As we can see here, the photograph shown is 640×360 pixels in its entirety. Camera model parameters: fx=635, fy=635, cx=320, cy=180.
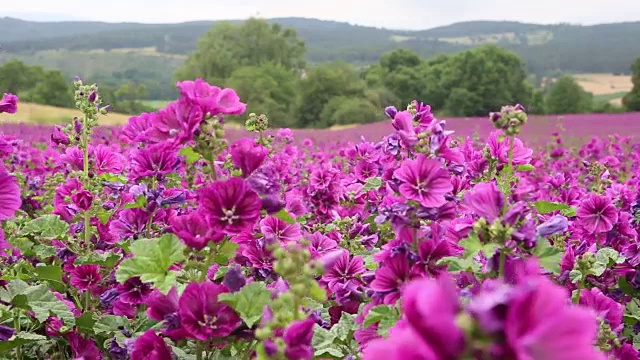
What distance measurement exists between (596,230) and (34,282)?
96.6 inches

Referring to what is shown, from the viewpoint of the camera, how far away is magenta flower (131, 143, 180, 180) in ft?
6.60

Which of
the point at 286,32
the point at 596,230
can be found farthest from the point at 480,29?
the point at 596,230

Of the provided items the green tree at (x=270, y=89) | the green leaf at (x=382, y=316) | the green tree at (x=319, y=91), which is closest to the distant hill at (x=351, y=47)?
the green tree at (x=270, y=89)

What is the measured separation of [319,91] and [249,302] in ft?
140

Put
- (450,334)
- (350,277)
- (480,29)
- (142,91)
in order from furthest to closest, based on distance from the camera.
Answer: (480,29), (142,91), (350,277), (450,334)

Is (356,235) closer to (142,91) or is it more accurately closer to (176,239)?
(176,239)

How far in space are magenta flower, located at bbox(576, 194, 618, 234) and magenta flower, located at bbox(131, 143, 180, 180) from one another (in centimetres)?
165

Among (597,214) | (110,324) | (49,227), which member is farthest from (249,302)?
(597,214)

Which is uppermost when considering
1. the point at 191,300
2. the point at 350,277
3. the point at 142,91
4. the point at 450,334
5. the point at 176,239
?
the point at 450,334

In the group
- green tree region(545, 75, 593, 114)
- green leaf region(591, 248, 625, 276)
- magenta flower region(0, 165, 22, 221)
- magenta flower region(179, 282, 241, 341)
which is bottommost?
green tree region(545, 75, 593, 114)

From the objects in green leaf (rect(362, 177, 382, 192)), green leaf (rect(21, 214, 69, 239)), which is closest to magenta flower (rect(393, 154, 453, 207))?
green leaf (rect(362, 177, 382, 192))

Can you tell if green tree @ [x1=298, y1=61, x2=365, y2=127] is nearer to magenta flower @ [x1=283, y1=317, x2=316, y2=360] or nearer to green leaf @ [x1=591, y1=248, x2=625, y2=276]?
green leaf @ [x1=591, y1=248, x2=625, y2=276]

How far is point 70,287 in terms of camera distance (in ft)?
8.80

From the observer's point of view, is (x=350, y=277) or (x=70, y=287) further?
(x=70, y=287)
